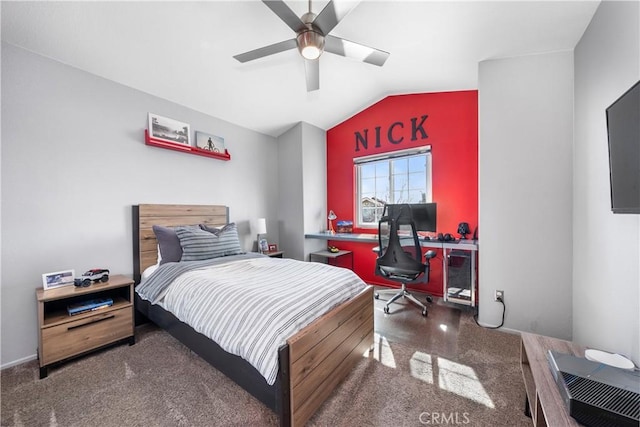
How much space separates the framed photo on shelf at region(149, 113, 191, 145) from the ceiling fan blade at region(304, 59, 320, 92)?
166cm

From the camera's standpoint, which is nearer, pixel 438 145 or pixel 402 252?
pixel 402 252

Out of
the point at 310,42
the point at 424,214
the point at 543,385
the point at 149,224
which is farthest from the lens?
the point at 424,214

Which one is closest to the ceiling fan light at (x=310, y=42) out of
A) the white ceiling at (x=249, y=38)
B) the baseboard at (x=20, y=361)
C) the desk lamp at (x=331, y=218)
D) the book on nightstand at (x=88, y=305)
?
the white ceiling at (x=249, y=38)

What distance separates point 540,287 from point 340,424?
7.10 feet

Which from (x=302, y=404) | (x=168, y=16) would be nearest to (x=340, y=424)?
(x=302, y=404)

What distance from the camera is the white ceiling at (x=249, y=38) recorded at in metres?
1.82

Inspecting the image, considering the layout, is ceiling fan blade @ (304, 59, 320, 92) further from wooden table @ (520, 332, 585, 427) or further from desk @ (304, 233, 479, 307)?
wooden table @ (520, 332, 585, 427)

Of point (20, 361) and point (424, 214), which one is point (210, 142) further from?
point (424, 214)

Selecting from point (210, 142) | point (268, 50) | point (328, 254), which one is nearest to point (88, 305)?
point (210, 142)

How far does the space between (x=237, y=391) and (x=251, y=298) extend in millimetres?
668

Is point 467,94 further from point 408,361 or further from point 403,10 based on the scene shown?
point 408,361

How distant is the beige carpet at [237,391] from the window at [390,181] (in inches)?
83.4

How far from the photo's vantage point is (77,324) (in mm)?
1887

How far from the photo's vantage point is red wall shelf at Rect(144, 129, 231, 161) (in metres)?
2.62
